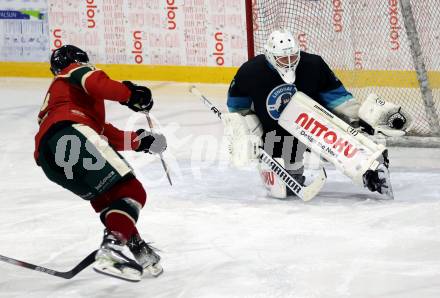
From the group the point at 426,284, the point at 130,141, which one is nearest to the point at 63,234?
the point at 130,141

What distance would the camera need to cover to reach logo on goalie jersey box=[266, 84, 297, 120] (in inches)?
203

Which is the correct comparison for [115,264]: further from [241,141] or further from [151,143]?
[241,141]

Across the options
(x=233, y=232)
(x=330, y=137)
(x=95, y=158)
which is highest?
(x=95, y=158)

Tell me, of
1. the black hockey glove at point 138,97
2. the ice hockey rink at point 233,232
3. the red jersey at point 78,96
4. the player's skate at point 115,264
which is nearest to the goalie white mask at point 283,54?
the ice hockey rink at point 233,232

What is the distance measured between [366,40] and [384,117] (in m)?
1.84

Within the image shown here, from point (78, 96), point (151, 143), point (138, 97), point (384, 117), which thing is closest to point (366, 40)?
point (384, 117)

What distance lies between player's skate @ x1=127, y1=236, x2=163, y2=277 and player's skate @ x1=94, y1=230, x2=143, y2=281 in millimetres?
101

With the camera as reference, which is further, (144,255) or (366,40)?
(366,40)

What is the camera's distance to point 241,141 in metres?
5.08

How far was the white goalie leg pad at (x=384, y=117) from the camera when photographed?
508 cm

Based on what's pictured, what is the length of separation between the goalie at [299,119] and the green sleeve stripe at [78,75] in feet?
3.86

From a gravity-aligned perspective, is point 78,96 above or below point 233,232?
above

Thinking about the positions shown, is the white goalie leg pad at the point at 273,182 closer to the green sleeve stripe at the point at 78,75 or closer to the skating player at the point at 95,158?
the skating player at the point at 95,158

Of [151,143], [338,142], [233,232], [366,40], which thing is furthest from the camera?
[366,40]
